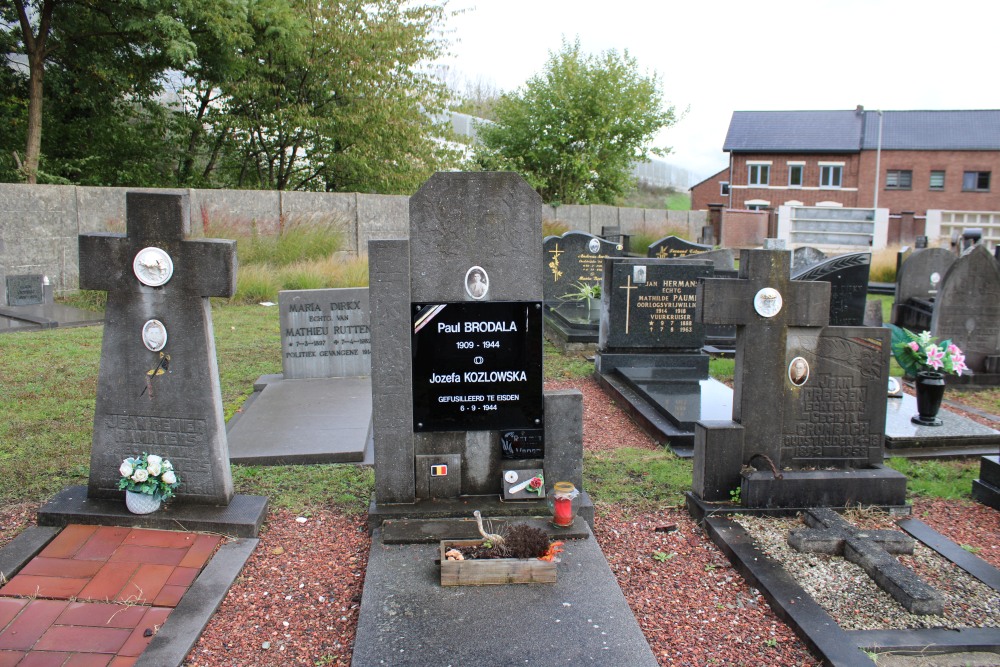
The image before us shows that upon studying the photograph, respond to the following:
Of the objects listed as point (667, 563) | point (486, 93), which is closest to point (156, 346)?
point (667, 563)

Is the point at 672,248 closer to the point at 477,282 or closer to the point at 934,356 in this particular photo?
the point at 934,356

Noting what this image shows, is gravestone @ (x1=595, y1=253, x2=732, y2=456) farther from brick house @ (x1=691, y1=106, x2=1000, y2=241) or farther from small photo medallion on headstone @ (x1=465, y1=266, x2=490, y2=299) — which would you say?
brick house @ (x1=691, y1=106, x2=1000, y2=241)

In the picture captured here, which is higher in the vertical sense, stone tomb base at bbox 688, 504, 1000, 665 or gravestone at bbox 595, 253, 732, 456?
gravestone at bbox 595, 253, 732, 456

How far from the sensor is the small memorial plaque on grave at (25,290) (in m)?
11.3

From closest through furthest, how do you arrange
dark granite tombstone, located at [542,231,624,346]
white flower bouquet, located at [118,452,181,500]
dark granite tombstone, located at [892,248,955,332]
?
white flower bouquet, located at [118,452,181,500] < dark granite tombstone, located at [542,231,624,346] < dark granite tombstone, located at [892,248,955,332]

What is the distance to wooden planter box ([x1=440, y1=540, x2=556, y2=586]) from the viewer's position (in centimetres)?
374

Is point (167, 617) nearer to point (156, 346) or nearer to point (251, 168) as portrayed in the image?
point (156, 346)

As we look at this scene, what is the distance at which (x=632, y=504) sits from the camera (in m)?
5.20

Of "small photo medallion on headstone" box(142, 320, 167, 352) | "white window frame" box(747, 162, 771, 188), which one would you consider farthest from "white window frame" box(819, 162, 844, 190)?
"small photo medallion on headstone" box(142, 320, 167, 352)

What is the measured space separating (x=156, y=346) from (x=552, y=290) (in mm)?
9164

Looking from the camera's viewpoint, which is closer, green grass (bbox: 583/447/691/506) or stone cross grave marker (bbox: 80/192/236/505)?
stone cross grave marker (bbox: 80/192/236/505)

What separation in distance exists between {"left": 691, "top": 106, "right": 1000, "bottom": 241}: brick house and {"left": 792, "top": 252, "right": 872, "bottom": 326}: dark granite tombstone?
33.3 metres

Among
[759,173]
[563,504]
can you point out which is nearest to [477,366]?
[563,504]

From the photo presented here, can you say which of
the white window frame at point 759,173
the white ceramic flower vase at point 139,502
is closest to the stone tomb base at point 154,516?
the white ceramic flower vase at point 139,502
